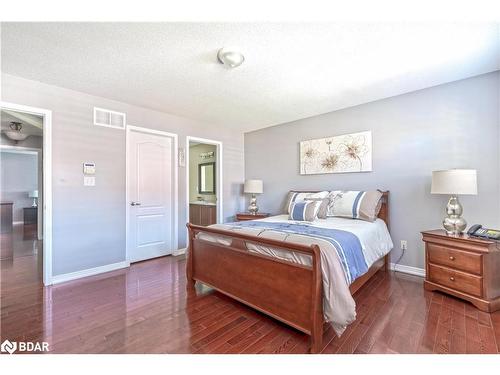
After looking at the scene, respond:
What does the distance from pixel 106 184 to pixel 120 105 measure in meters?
1.15

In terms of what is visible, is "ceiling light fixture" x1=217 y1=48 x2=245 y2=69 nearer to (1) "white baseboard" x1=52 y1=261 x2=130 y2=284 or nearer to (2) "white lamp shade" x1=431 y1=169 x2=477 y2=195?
(2) "white lamp shade" x1=431 y1=169 x2=477 y2=195

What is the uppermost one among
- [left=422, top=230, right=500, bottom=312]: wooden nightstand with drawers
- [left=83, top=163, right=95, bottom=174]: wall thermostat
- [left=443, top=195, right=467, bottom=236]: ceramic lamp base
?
[left=83, top=163, right=95, bottom=174]: wall thermostat

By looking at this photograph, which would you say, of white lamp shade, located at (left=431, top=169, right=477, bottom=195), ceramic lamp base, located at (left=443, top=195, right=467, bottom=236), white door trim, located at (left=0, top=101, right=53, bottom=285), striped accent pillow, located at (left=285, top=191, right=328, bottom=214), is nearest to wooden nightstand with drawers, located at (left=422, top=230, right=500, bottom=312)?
ceramic lamp base, located at (left=443, top=195, right=467, bottom=236)

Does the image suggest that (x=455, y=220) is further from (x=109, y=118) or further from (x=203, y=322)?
(x=109, y=118)

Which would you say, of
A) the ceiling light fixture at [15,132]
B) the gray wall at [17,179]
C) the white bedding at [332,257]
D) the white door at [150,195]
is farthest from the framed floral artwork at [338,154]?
the gray wall at [17,179]

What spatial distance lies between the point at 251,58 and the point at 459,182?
7.77 ft

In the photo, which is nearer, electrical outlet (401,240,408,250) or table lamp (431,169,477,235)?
table lamp (431,169,477,235)

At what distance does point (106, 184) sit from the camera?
10.5 feet

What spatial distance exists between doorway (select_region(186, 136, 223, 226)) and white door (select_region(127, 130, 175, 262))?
0.77 metres

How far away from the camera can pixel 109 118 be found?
10.6ft

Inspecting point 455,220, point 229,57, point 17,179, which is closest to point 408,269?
point 455,220

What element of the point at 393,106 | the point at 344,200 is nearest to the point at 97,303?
the point at 344,200

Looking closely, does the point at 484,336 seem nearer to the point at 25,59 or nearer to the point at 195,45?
the point at 195,45

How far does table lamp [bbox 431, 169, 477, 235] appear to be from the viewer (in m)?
2.27
